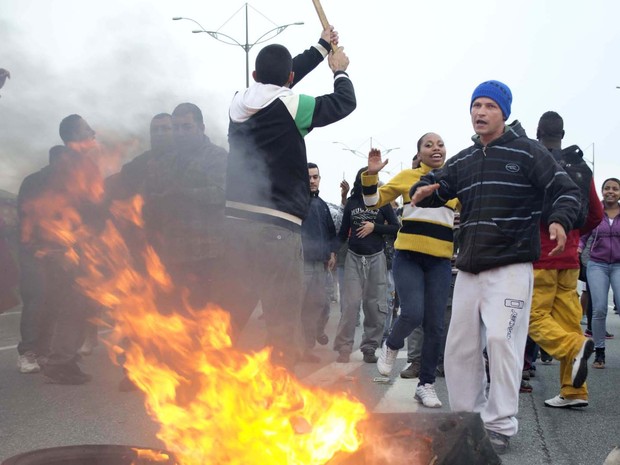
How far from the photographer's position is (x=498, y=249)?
14.2ft

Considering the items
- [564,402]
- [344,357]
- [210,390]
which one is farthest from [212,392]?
[344,357]

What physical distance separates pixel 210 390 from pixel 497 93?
2474 mm

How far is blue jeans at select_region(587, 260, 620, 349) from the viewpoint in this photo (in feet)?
24.1

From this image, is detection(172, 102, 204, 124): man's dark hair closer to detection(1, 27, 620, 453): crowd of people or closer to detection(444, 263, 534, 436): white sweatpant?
detection(1, 27, 620, 453): crowd of people

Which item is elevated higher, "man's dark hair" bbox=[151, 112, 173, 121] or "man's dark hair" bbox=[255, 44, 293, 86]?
"man's dark hair" bbox=[255, 44, 293, 86]

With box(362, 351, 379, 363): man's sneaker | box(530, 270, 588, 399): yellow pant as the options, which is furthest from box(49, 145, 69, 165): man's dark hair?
box(362, 351, 379, 363): man's sneaker

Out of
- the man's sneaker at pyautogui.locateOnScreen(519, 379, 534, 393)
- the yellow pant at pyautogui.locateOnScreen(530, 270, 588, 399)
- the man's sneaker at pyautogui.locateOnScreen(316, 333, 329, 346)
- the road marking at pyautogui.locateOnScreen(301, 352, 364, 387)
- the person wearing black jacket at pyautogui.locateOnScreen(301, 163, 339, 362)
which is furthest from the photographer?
the man's sneaker at pyautogui.locateOnScreen(316, 333, 329, 346)

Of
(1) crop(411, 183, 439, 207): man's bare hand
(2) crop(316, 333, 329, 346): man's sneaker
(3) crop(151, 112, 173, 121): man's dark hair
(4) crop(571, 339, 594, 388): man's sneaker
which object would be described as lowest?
(2) crop(316, 333, 329, 346): man's sneaker

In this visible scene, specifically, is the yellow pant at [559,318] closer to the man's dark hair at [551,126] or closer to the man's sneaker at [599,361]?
the man's dark hair at [551,126]

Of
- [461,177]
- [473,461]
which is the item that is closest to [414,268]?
[461,177]

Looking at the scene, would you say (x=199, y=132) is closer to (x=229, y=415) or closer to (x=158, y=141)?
(x=158, y=141)

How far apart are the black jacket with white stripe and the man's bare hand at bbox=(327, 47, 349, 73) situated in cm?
102

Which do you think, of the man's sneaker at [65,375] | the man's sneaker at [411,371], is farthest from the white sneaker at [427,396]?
the man's sneaker at [65,375]

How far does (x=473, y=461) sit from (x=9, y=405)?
383cm
